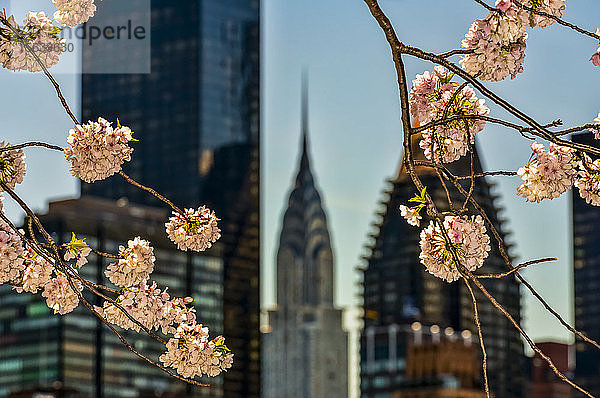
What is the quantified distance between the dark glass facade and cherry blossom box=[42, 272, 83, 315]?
6842 inches

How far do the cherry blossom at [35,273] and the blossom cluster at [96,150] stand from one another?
0.84 meters

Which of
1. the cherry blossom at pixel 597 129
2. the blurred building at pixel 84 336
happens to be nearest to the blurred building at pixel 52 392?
the blurred building at pixel 84 336

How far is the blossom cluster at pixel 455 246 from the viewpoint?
23.0ft

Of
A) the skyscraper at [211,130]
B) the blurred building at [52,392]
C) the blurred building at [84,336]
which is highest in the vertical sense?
the skyscraper at [211,130]

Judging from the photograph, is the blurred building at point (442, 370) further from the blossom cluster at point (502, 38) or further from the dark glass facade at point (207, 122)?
the blossom cluster at point (502, 38)

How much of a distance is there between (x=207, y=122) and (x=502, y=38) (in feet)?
606

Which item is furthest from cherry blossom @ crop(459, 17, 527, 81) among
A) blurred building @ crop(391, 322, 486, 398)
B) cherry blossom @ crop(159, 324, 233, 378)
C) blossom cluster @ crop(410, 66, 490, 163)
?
blurred building @ crop(391, 322, 486, 398)

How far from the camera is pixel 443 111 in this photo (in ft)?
23.8

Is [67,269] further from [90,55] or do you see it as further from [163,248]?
[90,55]

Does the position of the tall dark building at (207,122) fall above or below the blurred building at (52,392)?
above

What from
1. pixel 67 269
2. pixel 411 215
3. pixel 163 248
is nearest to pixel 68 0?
pixel 67 269

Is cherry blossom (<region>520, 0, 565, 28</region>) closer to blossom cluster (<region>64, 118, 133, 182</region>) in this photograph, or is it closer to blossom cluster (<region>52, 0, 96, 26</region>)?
blossom cluster (<region>64, 118, 133, 182</region>)

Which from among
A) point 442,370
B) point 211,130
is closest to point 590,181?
point 442,370

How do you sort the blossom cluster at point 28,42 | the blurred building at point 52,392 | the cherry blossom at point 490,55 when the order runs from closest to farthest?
the cherry blossom at point 490,55, the blossom cluster at point 28,42, the blurred building at point 52,392
